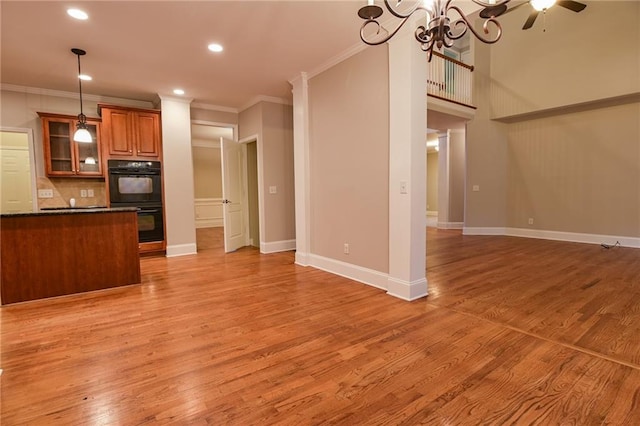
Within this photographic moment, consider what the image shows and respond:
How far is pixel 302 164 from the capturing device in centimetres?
443

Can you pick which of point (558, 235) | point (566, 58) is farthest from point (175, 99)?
point (558, 235)

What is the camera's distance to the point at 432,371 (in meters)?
1.84

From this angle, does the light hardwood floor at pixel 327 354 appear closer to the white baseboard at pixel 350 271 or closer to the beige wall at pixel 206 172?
the white baseboard at pixel 350 271

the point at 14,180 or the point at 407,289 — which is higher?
the point at 14,180

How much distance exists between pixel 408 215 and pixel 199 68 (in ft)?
10.9

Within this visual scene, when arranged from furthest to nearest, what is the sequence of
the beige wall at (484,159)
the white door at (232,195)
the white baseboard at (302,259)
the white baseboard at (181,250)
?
1. the beige wall at (484,159)
2. the white door at (232,195)
3. the white baseboard at (181,250)
4. the white baseboard at (302,259)

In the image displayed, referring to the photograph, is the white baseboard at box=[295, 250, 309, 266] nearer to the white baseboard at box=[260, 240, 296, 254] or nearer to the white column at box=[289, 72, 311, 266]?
the white column at box=[289, 72, 311, 266]

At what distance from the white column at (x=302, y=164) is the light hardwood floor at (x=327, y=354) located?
953 mm

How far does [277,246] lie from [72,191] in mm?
3545

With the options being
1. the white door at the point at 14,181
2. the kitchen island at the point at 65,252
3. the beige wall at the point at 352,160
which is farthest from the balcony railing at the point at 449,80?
the white door at the point at 14,181

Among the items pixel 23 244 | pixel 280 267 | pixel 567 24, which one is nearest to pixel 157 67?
pixel 23 244

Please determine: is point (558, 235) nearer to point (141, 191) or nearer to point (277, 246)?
point (277, 246)

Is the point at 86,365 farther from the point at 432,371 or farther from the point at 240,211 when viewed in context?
the point at 240,211

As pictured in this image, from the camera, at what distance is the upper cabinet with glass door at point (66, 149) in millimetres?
4695
